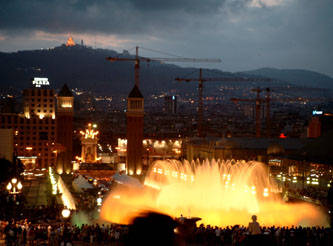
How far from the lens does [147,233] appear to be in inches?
143

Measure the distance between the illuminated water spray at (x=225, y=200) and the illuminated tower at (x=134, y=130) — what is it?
771 inches

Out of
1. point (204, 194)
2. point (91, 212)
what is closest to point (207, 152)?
point (204, 194)

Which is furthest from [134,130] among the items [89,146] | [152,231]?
[152,231]

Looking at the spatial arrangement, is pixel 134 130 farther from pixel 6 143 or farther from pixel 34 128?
pixel 34 128

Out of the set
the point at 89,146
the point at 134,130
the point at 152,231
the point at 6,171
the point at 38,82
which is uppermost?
the point at 38,82

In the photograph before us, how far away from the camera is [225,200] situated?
34969 mm

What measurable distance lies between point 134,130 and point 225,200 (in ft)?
111

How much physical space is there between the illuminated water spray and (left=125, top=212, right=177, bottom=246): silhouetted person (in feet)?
66.3

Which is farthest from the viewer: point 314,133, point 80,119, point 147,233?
point 80,119

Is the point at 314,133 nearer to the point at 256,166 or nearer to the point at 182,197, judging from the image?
the point at 256,166

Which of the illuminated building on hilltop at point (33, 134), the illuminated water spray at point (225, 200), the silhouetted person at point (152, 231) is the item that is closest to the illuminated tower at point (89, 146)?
the illuminated building on hilltop at point (33, 134)

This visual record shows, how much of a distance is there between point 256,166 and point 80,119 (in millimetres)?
116305

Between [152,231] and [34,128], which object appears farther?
[34,128]

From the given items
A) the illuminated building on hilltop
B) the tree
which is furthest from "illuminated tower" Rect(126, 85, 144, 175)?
the illuminated building on hilltop
